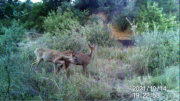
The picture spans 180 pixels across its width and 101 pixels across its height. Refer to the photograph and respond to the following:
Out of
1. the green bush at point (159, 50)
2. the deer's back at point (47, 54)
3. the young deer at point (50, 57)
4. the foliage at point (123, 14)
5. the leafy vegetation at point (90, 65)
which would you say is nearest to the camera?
the leafy vegetation at point (90, 65)

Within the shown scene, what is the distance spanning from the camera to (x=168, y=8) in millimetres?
12930

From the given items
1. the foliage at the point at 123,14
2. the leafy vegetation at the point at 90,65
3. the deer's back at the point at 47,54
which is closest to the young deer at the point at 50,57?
the deer's back at the point at 47,54

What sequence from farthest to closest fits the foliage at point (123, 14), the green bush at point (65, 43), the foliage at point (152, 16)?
the foliage at point (123, 14)
the foliage at point (152, 16)
the green bush at point (65, 43)

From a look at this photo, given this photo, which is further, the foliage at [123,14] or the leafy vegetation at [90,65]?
the foliage at [123,14]

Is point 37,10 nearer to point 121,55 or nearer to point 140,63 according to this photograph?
point 121,55

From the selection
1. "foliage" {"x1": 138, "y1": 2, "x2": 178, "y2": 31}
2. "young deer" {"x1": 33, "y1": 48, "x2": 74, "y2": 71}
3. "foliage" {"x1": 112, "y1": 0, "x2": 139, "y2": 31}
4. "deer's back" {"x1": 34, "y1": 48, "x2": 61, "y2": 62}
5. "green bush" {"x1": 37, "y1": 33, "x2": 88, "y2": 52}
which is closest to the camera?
"young deer" {"x1": 33, "y1": 48, "x2": 74, "y2": 71}

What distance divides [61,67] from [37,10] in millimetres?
11460

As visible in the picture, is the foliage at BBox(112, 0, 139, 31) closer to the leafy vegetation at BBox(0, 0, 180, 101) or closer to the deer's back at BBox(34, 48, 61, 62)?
the leafy vegetation at BBox(0, 0, 180, 101)

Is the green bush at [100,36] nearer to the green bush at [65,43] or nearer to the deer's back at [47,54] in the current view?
the green bush at [65,43]

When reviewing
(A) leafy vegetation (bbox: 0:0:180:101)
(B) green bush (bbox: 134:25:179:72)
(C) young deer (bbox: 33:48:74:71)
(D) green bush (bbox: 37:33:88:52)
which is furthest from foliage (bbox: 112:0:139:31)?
(C) young deer (bbox: 33:48:74:71)

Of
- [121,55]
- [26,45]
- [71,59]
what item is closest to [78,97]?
[71,59]

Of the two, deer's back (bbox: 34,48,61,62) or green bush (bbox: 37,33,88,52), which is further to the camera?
green bush (bbox: 37,33,88,52)

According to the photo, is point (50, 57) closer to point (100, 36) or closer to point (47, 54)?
point (47, 54)

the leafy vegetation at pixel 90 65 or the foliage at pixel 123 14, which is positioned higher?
the foliage at pixel 123 14
